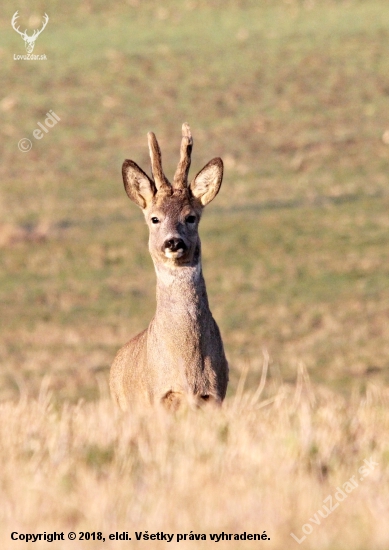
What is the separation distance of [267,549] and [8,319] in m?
20.4

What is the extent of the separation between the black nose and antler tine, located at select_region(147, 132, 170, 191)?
32.4 inches

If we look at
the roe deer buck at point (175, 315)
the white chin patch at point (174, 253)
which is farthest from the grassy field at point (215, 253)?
the white chin patch at point (174, 253)

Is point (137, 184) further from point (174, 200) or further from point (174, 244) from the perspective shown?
point (174, 244)

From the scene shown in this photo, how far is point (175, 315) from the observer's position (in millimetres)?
8383

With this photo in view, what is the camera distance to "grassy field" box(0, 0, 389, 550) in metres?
5.61

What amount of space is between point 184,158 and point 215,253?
20309mm

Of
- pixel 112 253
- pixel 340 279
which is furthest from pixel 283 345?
pixel 112 253

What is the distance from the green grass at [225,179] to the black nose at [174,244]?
11713 mm

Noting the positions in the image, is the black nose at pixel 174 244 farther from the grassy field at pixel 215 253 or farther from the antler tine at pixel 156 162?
the grassy field at pixel 215 253
